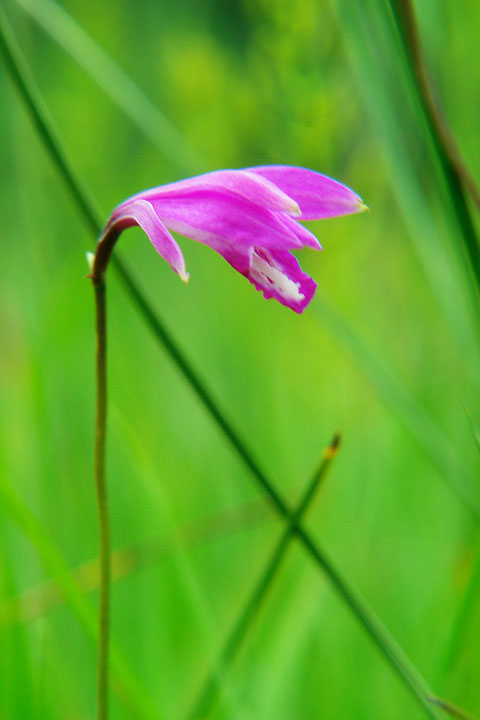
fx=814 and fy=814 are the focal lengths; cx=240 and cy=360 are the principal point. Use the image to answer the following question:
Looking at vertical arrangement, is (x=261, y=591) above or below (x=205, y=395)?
below

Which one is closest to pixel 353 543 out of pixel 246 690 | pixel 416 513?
pixel 416 513

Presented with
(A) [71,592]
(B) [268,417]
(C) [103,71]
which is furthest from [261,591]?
(B) [268,417]

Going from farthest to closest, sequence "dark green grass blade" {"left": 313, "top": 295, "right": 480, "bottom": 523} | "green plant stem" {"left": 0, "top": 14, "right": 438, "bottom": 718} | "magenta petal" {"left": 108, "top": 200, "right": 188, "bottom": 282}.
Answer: "dark green grass blade" {"left": 313, "top": 295, "right": 480, "bottom": 523}
"green plant stem" {"left": 0, "top": 14, "right": 438, "bottom": 718}
"magenta petal" {"left": 108, "top": 200, "right": 188, "bottom": 282}

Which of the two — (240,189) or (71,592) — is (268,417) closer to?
(71,592)

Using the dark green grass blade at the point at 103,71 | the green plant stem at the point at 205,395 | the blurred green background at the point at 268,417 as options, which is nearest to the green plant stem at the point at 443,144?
the blurred green background at the point at 268,417

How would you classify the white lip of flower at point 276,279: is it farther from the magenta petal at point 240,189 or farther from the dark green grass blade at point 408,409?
the dark green grass blade at point 408,409

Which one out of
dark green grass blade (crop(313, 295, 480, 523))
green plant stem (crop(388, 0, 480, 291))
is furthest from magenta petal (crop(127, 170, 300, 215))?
dark green grass blade (crop(313, 295, 480, 523))

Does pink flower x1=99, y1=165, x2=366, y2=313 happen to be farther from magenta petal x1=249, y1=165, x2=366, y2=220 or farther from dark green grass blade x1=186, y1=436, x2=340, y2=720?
dark green grass blade x1=186, y1=436, x2=340, y2=720

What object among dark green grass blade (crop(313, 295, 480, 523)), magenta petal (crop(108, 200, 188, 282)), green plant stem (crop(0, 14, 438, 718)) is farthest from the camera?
dark green grass blade (crop(313, 295, 480, 523))
